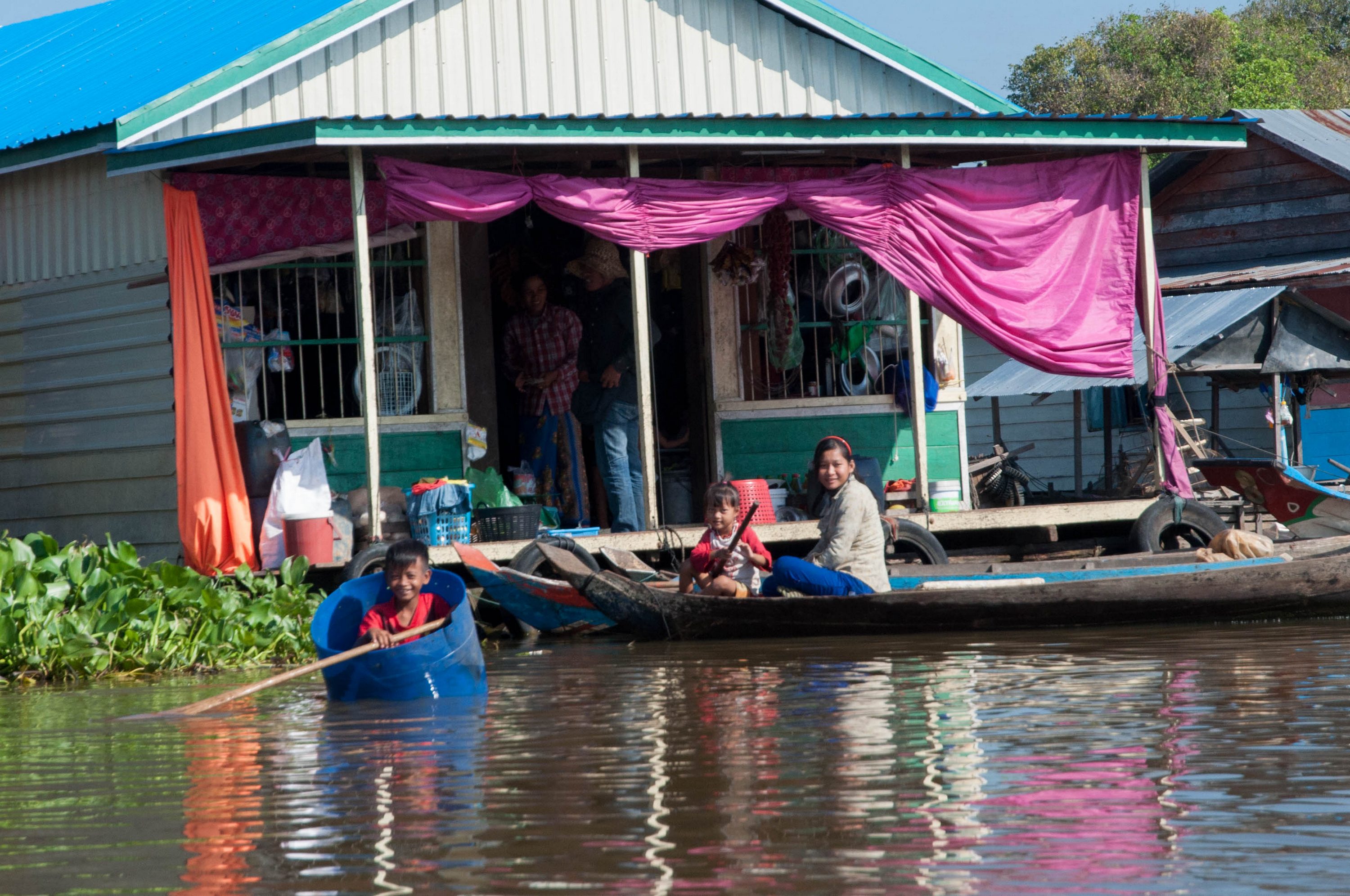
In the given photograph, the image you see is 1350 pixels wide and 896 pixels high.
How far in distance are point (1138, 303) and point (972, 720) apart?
6.63 meters

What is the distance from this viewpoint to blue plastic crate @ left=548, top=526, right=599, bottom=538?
38.6ft

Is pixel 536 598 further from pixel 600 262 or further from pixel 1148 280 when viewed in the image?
pixel 1148 280

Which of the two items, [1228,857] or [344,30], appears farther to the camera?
[344,30]

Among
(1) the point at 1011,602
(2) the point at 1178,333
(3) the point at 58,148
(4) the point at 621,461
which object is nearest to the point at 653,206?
(4) the point at 621,461

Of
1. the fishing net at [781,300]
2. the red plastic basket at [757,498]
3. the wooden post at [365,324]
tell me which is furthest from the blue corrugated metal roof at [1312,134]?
the wooden post at [365,324]

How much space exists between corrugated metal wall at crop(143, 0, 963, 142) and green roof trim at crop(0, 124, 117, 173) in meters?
0.43

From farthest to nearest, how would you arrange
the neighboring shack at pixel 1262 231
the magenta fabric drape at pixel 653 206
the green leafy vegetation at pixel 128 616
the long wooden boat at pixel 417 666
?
1. the neighboring shack at pixel 1262 231
2. the magenta fabric drape at pixel 653 206
3. the green leafy vegetation at pixel 128 616
4. the long wooden boat at pixel 417 666

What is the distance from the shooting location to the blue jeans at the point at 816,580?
1055 centimetres

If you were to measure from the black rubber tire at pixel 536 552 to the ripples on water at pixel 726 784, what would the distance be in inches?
83.3

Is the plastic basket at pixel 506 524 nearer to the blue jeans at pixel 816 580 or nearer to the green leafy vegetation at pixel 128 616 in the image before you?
the green leafy vegetation at pixel 128 616

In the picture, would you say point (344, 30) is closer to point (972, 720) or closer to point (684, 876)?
point (972, 720)

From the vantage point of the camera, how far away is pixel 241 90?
12.3 m

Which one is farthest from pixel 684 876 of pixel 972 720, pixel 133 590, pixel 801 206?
pixel 801 206

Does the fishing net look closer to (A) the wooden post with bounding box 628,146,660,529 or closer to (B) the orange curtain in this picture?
(A) the wooden post with bounding box 628,146,660,529
